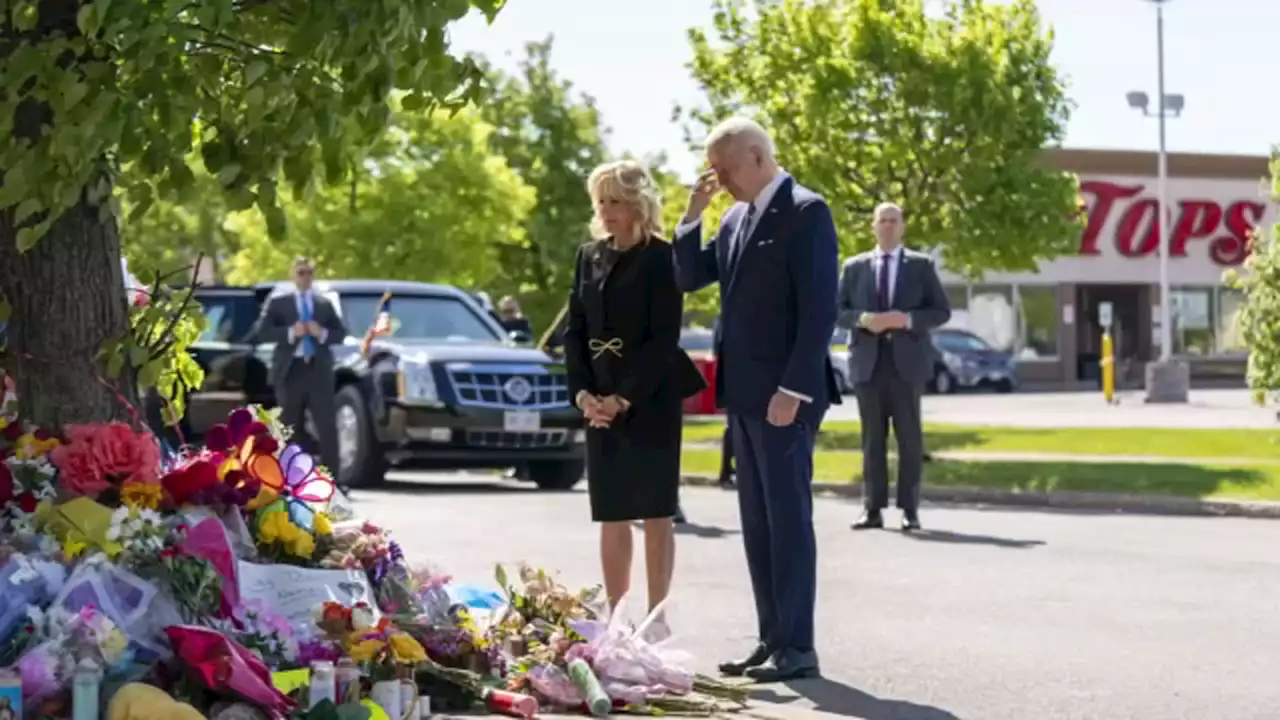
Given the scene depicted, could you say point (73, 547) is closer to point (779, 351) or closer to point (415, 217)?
point (779, 351)

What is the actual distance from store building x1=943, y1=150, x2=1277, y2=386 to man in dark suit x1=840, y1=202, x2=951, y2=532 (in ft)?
155

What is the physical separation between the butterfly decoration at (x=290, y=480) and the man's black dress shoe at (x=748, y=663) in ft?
5.56

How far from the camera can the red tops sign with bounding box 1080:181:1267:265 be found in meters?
62.0

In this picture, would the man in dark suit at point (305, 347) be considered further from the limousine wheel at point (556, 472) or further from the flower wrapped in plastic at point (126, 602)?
the flower wrapped in plastic at point (126, 602)

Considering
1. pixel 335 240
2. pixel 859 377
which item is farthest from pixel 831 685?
pixel 335 240

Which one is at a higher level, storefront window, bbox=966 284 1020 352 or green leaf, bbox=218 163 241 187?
storefront window, bbox=966 284 1020 352

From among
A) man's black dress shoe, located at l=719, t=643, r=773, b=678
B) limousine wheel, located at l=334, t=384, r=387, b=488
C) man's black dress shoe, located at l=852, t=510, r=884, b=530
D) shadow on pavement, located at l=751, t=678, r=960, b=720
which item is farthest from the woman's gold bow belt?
limousine wheel, located at l=334, t=384, r=387, b=488

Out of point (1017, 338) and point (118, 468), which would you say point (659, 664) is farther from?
point (1017, 338)

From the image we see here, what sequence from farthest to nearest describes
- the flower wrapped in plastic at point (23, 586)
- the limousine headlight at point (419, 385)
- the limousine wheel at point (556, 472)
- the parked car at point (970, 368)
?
the parked car at point (970, 368) → the limousine wheel at point (556, 472) → the limousine headlight at point (419, 385) → the flower wrapped in plastic at point (23, 586)

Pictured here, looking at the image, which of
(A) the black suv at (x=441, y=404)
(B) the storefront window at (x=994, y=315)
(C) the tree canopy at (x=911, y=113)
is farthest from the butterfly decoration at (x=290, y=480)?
(B) the storefront window at (x=994, y=315)

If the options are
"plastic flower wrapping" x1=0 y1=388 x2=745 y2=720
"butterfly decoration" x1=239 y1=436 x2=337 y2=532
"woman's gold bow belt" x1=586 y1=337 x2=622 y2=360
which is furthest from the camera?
"woman's gold bow belt" x1=586 y1=337 x2=622 y2=360

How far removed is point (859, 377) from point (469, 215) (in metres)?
34.4

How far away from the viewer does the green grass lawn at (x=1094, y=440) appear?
23109mm

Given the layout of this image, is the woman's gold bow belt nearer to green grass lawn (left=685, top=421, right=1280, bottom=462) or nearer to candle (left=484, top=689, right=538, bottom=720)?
candle (left=484, top=689, right=538, bottom=720)
